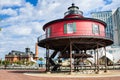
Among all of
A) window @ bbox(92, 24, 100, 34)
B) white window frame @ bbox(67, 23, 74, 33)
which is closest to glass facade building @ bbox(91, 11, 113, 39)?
window @ bbox(92, 24, 100, 34)

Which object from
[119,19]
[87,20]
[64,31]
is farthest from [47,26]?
[119,19]

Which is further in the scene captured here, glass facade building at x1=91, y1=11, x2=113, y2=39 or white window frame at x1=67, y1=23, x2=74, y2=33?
glass facade building at x1=91, y1=11, x2=113, y2=39

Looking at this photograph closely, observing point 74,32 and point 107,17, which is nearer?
point 74,32

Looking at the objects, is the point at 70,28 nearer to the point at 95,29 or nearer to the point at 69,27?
the point at 69,27

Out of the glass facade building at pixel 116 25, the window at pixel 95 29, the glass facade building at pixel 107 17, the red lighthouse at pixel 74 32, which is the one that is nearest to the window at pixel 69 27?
the red lighthouse at pixel 74 32

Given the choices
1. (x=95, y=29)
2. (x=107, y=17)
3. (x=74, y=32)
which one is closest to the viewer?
(x=74, y=32)

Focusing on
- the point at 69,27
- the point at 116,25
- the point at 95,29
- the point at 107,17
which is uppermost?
the point at 107,17

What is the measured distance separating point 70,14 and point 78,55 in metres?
6.24

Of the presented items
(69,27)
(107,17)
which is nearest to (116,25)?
(107,17)

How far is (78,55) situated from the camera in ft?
102

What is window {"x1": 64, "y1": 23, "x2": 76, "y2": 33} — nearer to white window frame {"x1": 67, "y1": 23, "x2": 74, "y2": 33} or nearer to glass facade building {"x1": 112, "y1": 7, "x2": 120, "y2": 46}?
white window frame {"x1": 67, "y1": 23, "x2": 74, "y2": 33}

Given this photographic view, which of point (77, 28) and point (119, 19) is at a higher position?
point (119, 19)

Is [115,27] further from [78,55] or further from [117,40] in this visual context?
[78,55]

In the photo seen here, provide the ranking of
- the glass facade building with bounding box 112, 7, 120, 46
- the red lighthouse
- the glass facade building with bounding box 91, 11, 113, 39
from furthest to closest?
the glass facade building with bounding box 91, 11, 113, 39, the glass facade building with bounding box 112, 7, 120, 46, the red lighthouse
